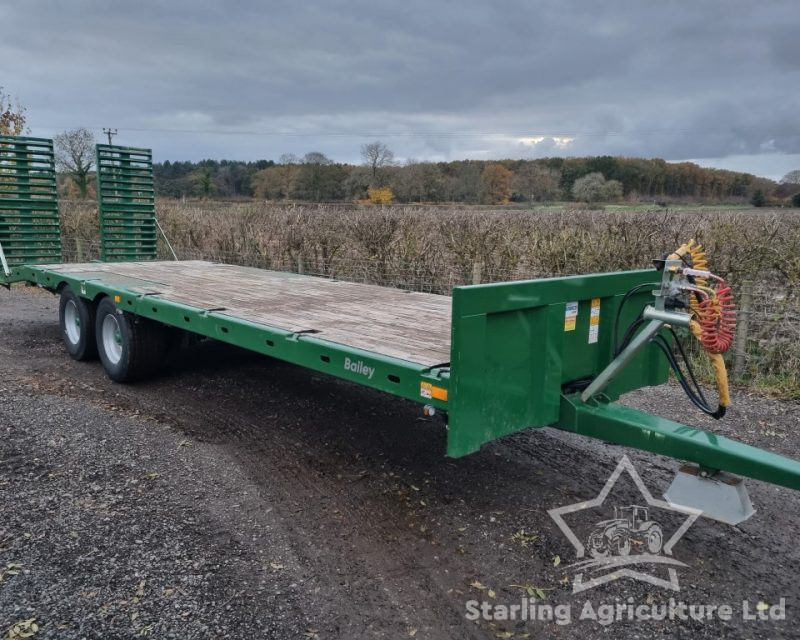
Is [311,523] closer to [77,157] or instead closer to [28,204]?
[28,204]

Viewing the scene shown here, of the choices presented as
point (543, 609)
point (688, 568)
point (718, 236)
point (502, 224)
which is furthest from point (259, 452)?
point (502, 224)

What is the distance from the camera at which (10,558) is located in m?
3.46

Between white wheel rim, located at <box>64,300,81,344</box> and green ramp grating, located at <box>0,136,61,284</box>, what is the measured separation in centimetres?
263

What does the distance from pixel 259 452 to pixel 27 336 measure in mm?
5703

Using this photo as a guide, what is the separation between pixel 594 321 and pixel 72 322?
621 centimetres

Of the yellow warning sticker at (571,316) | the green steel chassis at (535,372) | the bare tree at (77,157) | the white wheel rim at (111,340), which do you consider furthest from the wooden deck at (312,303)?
the bare tree at (77,157)

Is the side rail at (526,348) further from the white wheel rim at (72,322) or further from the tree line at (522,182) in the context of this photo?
the tree line at (522,182)

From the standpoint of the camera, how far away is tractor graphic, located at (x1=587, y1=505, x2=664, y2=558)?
11.8 feet

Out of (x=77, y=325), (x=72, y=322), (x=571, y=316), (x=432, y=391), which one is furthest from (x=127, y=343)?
(x=571, y=316)

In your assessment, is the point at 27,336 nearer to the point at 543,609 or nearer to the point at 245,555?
the point at 245,555

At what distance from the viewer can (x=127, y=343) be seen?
6.33 meters

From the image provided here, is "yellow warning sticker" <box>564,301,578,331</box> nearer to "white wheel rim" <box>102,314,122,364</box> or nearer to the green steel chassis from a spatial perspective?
the green steel chassis

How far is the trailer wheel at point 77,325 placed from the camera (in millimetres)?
7113

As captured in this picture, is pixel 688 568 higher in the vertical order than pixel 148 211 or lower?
lower
